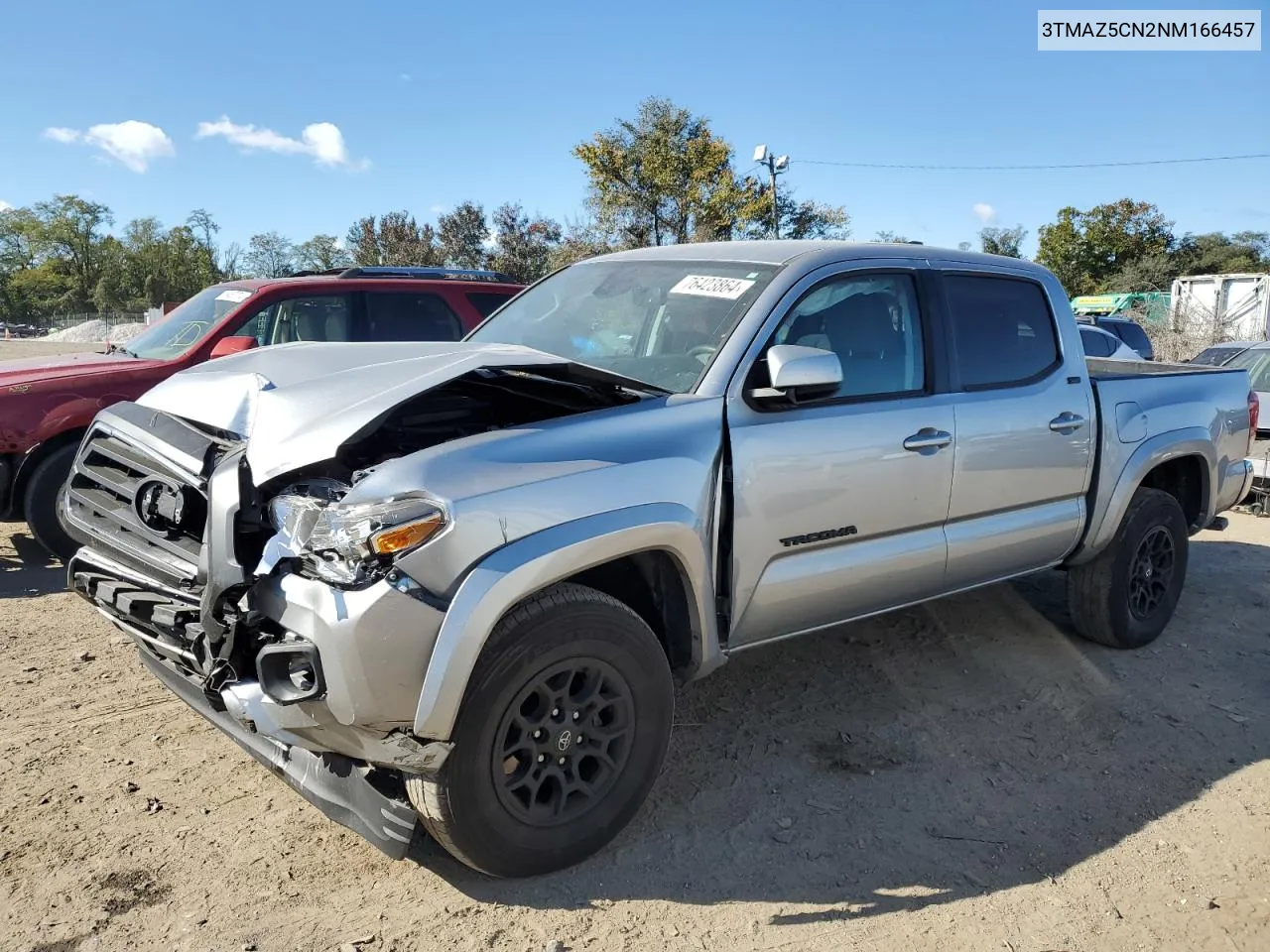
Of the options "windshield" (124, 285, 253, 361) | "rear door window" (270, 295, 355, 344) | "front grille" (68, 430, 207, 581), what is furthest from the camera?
"rear door window" (270, 295, 355, 344)

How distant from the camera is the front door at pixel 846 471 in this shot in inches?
128

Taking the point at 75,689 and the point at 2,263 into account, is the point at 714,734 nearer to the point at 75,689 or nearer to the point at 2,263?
the point at 75,689

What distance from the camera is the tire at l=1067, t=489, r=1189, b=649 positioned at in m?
4.82

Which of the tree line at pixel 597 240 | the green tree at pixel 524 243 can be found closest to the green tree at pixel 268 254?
the tree line at pixel 597 240

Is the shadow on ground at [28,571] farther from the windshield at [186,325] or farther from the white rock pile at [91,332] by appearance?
the white rock pile at [91,332]

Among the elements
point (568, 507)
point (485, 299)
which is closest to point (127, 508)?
point (568, 507)

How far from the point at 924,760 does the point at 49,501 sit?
510 centimetres

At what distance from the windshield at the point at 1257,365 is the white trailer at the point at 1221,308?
34.7 feet

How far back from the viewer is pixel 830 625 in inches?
147

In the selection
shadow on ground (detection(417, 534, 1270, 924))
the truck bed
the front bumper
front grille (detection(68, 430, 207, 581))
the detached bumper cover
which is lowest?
shadow on ground (detection(417, 534, 1270, 924))

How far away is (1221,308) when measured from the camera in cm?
2319

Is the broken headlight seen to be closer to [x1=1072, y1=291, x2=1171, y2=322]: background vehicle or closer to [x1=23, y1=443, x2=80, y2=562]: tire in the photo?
[x1=23, y1=443, x2=80, y2=562]: tire

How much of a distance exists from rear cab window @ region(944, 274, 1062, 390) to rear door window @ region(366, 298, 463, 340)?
431 centimetres

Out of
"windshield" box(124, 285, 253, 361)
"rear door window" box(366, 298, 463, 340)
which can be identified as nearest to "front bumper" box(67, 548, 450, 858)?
"windshield" box(124, 285, 253, 361)
